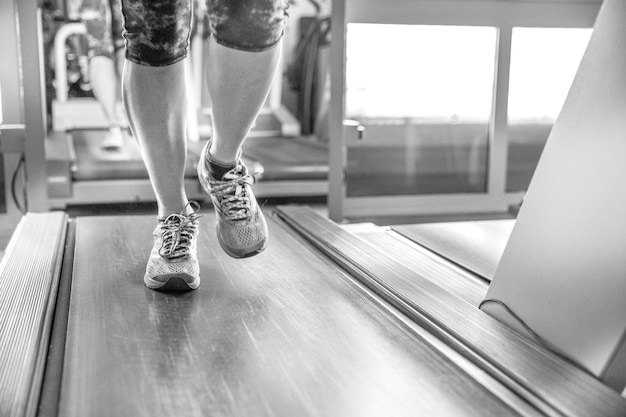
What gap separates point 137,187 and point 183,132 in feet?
6.50

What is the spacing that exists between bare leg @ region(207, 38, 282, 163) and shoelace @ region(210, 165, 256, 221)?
85 millimetres

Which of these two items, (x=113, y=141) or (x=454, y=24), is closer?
(x=454, y=24)

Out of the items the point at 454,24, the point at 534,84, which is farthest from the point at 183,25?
the point at 534,84

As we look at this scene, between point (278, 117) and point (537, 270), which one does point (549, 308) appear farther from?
point (278, 117)

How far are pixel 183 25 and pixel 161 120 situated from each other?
0.19 meters

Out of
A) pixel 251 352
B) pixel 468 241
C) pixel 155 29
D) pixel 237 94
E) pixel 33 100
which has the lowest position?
pixel 468 241

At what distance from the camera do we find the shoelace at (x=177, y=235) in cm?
145

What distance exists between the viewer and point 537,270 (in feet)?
4.14

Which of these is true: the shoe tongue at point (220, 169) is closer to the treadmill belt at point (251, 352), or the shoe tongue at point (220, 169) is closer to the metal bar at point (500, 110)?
the treadmill belt at point (251, 352)

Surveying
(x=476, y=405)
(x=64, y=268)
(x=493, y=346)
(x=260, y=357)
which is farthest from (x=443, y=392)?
(x=64, y=268)

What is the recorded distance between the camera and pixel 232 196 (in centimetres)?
150

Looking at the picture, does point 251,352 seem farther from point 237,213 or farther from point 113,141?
point 113,141

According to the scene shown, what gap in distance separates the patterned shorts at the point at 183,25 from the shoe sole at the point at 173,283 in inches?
16.5

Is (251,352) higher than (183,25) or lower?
lower
